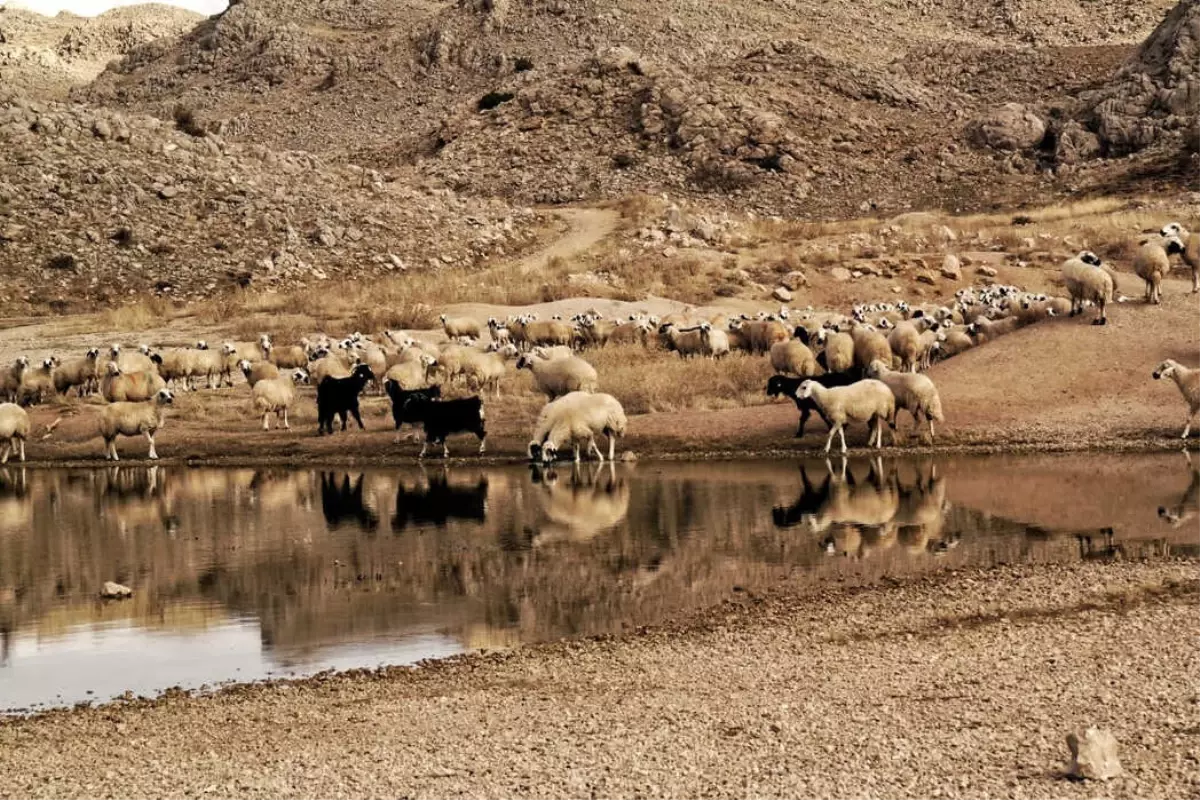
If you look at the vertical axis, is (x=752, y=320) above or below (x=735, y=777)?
above

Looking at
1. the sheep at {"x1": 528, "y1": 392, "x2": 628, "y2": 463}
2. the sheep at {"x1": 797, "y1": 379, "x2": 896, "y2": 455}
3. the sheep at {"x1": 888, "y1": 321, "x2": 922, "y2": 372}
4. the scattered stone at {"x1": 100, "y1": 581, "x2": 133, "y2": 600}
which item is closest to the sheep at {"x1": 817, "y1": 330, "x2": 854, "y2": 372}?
the sheep at {"x1": 888, "y1": 321, "x2": 922, "y2": 372}

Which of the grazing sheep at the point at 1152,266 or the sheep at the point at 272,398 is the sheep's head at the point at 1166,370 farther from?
the sheep at the point at 272,398

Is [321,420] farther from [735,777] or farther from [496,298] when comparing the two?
[735,777]

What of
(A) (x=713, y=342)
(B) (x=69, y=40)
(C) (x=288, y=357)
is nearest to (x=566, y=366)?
(A) (x=713, y=342)

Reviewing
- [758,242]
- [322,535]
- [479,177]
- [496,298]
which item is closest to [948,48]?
[479,177]

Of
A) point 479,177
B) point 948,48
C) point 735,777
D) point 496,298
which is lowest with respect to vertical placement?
point 735,777

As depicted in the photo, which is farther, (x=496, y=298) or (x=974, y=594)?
(x=496, y=298)

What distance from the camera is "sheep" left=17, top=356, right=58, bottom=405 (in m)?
32.1

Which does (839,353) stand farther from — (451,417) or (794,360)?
(451,417)

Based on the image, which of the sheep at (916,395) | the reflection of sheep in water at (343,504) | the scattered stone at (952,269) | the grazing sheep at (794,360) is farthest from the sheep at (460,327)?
the sheep at (916,395)

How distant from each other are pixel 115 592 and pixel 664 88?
61.5 metres

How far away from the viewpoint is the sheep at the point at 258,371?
32.0m

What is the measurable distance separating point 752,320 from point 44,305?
71.7ft

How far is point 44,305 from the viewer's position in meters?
44.8
